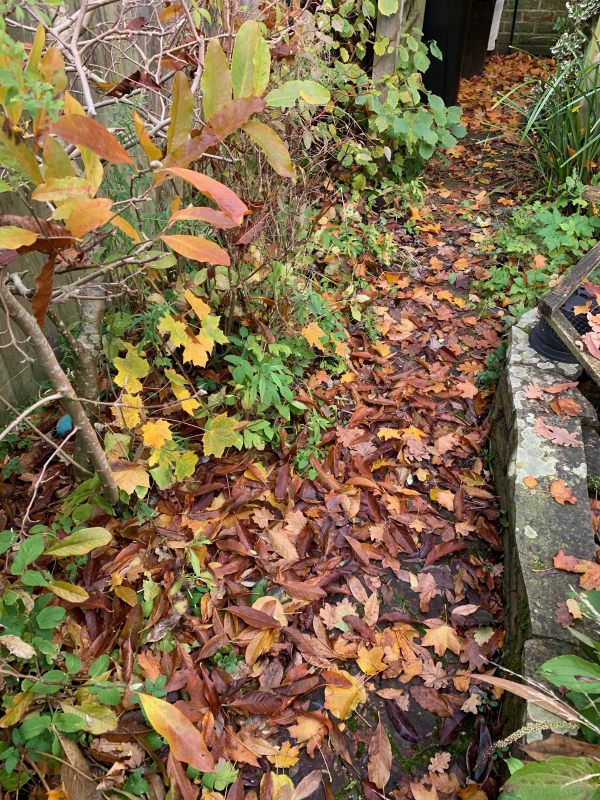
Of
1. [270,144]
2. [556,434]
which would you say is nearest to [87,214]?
[270,144]

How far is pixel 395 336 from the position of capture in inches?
137

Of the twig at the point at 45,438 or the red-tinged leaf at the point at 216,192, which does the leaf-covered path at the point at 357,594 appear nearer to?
the twig at the point at 45,438

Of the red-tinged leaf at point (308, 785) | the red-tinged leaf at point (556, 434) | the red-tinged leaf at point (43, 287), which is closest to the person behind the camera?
the red-tinged leaf at point (43, 287)

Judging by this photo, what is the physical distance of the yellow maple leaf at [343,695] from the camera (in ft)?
6.45

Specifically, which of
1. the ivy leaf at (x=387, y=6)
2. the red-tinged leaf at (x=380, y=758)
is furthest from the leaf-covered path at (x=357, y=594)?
the ivy leaf at (x=387, y=6)

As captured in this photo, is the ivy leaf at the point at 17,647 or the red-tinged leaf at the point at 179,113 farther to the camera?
the ivy leaf at the point at 17,647

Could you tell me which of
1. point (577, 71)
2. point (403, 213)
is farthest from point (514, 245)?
point (577, 71)

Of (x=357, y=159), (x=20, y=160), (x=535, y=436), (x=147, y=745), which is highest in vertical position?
(x=20, y=160)

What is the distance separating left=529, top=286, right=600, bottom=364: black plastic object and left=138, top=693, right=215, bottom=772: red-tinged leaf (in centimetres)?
232

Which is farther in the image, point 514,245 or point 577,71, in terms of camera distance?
point 577,71

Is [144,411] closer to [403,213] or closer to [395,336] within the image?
[395,336]

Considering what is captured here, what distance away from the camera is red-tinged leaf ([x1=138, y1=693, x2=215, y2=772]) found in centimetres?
138

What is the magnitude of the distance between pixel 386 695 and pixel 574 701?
63 centimetres

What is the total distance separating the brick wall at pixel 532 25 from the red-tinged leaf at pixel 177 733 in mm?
9055
